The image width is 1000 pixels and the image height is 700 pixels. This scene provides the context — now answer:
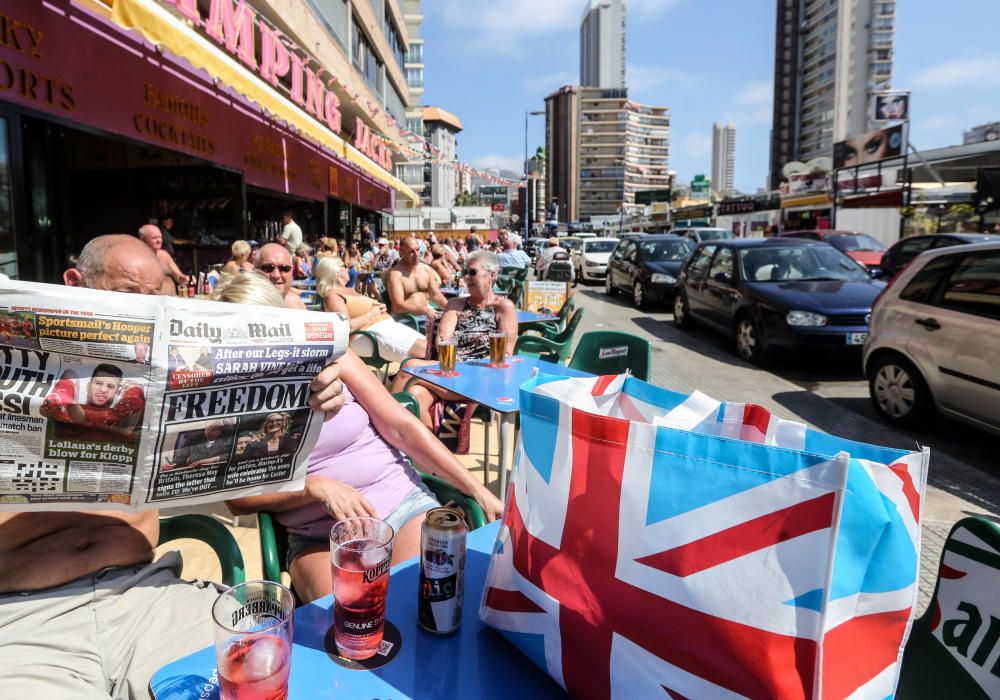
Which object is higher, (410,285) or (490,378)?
(410,285)

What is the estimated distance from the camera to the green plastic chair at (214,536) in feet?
5.75

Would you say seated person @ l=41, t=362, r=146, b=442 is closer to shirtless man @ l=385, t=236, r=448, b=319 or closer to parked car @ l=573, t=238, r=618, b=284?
shirtless man @ l=385, t=236, r=448, b=319

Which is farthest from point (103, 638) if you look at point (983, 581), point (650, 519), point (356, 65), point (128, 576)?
point (356, 65)

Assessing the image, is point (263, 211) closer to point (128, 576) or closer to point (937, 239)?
point (937, 239)

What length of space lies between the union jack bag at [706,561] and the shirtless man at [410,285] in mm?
5635

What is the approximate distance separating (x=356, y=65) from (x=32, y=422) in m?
21.0

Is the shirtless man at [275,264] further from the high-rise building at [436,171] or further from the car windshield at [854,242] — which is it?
the high-rise building at [436,171]

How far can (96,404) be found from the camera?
114 cm

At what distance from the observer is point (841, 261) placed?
859 centimetres

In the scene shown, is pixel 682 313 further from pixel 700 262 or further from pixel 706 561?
pixel 706 561

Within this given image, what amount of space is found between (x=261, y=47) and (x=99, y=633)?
8655 mm

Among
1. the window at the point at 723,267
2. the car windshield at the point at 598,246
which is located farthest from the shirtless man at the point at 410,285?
the car windshield at the point at 598,246

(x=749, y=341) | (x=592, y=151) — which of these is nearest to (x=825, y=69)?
(x=592, y=151)

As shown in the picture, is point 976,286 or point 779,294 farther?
point 779,294
